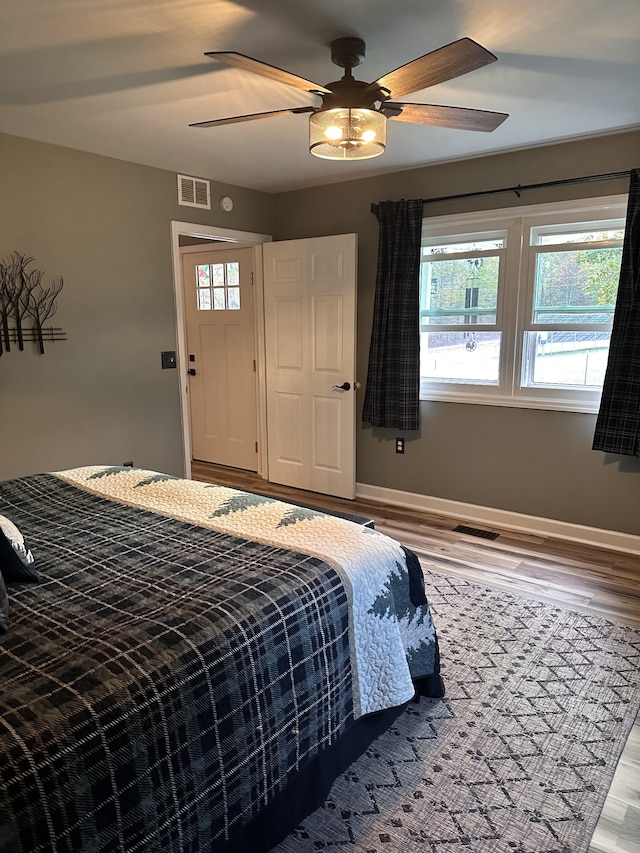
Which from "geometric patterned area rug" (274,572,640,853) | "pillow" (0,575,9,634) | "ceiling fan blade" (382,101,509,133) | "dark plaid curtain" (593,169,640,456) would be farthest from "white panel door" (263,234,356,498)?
"pillow" (0,575,9,634)

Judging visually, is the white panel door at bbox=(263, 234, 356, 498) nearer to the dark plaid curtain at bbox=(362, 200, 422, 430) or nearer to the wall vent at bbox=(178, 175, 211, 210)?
the dark plaid curtain at bbox=(362, 200, 422, 430)

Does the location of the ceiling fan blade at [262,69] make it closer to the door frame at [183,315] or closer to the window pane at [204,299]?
the door frame at [183,315]

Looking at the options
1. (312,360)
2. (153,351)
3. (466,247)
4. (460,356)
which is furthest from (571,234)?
(153,351)

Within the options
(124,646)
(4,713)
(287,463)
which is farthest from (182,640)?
(287,463)

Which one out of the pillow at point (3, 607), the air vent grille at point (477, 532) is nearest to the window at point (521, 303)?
the air vent grille at point (477, 532)

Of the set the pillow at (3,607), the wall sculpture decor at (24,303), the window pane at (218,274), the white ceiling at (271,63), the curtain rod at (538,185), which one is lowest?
the pillow at (3,607)

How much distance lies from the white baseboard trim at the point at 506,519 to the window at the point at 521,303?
78cm

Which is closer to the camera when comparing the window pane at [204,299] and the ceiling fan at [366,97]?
the ceiling fan at [366,97]

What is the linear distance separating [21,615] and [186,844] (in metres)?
0.66

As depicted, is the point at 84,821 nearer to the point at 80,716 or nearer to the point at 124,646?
the point at 80,716

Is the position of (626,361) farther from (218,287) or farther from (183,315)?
(218,287)

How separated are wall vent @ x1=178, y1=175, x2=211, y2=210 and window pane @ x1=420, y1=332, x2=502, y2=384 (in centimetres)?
191

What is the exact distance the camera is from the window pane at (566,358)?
11.6 ft

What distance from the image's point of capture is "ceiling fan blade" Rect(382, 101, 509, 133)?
211cm
